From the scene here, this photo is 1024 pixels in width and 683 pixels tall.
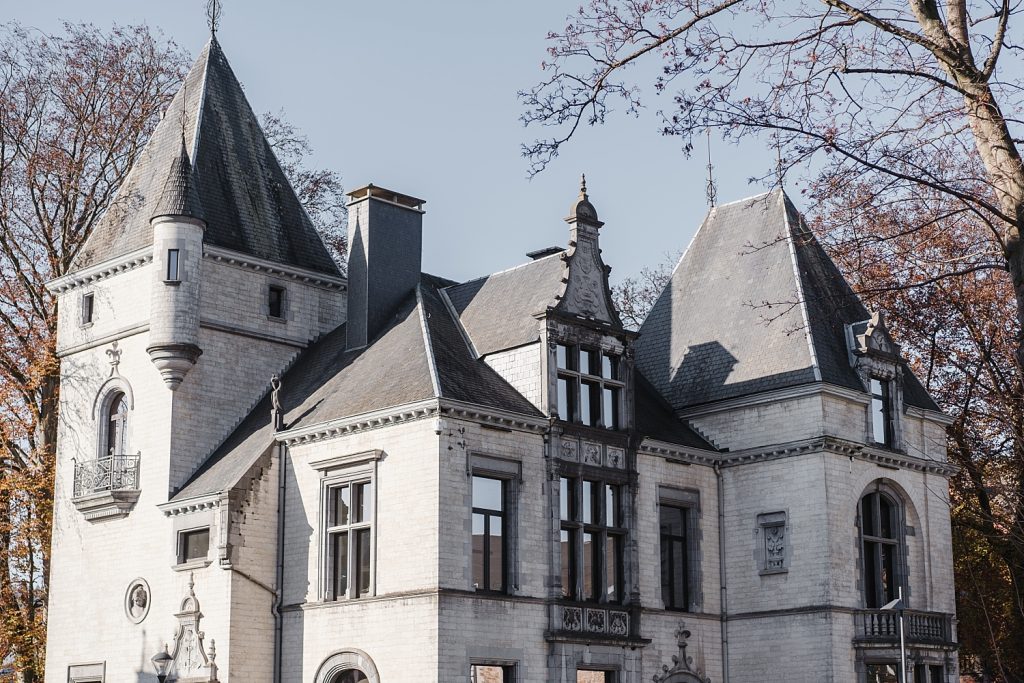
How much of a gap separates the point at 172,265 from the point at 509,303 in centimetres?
746

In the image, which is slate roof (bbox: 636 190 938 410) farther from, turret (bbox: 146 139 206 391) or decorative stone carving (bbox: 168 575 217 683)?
decorative stone carving (bbox: 168 575 217 683)

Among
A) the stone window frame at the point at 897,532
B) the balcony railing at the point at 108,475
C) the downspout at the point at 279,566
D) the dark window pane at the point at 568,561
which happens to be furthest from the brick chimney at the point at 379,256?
the stone window frame at the point at 897,532

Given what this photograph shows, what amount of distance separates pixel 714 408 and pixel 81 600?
593 inches

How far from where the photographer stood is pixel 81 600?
31203 mm

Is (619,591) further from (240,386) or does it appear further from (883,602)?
(240,386)

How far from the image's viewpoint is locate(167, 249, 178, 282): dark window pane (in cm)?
3017

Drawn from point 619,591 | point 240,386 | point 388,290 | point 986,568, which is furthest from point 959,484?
point 240,386

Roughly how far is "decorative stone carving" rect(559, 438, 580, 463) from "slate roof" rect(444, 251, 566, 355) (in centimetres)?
220

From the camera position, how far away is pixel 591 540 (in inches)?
1125

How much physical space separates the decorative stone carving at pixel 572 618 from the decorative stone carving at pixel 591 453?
302cm

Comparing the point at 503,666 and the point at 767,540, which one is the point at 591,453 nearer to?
the point at 767,540

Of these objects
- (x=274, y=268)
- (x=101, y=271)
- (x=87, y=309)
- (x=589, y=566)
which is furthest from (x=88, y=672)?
(x=589, y=566)

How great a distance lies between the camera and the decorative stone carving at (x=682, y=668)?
2926 cm

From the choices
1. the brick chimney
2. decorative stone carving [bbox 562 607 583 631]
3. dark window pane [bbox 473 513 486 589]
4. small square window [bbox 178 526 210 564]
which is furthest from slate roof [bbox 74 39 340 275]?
decorative stone carving [bbox 562 607 583 631]
